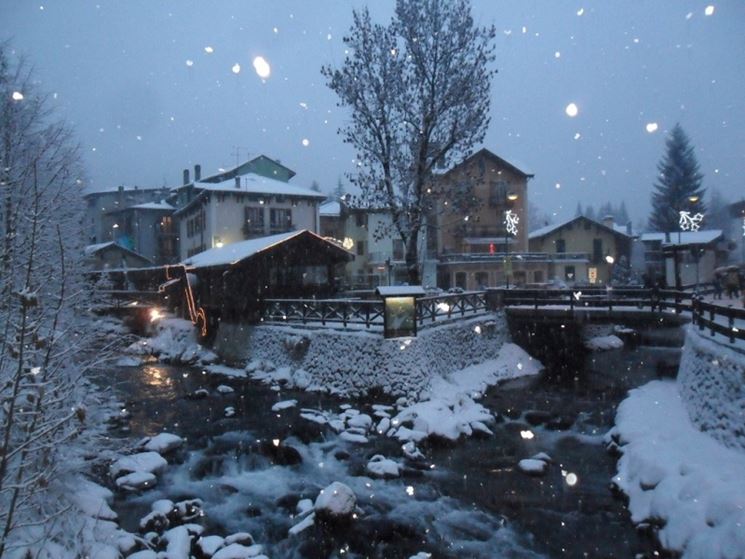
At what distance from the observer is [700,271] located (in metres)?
41.9

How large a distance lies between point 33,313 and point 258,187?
112ft

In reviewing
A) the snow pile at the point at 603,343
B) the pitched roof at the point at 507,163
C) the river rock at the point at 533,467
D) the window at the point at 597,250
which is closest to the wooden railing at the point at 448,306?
the snow pile at the point at 603,343

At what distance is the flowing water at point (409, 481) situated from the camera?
9.50 metres

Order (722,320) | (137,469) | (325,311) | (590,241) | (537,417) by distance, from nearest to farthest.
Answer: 1. (137,469)
2. (722,320)
3. (537,417)
4. (325,311)
5. (590,241)

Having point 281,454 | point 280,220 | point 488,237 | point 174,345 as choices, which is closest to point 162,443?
point 281,454

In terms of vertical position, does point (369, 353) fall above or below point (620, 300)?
below

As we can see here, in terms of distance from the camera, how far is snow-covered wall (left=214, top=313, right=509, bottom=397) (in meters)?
18.9

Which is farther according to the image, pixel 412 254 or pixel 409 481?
pixel 412 254

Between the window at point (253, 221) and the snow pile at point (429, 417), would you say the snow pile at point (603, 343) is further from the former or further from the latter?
the window at point (253, 221)

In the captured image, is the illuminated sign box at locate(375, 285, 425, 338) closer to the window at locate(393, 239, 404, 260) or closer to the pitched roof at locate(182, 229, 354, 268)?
the pitched roof at locate(182, 229, 354, 268)

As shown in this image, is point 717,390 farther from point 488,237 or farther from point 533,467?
point 488,237

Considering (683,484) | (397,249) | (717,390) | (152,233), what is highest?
(152,233)

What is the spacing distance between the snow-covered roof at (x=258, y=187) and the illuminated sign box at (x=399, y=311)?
22.9 metres

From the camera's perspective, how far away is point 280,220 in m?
41.1
